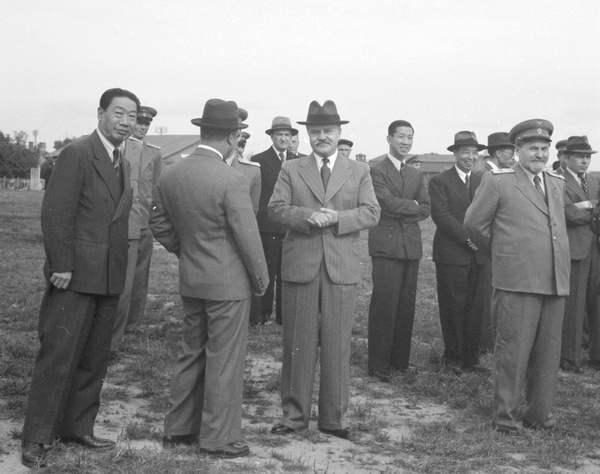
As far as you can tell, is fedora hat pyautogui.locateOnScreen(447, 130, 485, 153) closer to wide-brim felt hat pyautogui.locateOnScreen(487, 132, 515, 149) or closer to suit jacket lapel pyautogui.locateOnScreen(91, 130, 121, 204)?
wide-brim felt hat pyautogui.locateOnScreen(487, 132, 515, 149)

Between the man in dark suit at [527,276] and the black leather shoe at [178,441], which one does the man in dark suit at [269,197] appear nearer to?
the man in dark suit at [527,276]

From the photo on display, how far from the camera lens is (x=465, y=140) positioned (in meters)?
7.52

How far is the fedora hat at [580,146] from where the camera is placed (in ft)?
25.3

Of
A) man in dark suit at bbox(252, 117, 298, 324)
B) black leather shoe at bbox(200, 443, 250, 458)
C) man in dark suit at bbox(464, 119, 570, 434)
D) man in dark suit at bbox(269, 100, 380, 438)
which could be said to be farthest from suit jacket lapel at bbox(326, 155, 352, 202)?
man in dark suit at bbox(252, 117, 298, 324)

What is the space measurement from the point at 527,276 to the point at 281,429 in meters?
2.11

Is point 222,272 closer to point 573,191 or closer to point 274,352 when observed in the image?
point 274,352

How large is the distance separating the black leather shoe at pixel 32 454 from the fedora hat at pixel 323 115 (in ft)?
9.45

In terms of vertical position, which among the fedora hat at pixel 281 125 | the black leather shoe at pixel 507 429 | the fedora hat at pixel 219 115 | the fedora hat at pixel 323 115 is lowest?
the black leather shoe at pixel 507 429

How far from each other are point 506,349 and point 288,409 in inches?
66.6

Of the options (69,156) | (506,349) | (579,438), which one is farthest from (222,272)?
(579,438)

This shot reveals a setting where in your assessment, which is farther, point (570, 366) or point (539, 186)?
point (570, 366)

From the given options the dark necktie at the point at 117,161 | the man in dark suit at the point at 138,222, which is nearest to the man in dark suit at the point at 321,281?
Answer: the dark necktie at the point at 117,161

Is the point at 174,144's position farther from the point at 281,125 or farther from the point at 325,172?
the point at 325,172

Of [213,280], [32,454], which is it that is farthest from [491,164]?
[32,454]
